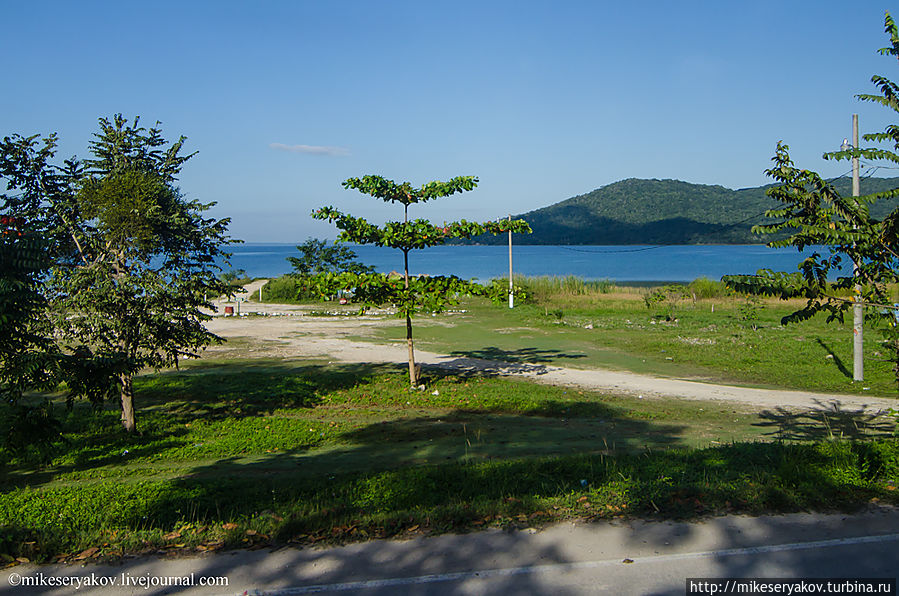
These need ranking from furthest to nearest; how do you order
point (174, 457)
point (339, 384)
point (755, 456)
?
point (339, 384) < point (174, 457) < point (755, 456)

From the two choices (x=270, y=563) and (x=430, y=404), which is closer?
(x=270, y=563)

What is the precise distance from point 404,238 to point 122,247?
585 cm

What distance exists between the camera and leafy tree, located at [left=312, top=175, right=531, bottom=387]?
1503 centimetres

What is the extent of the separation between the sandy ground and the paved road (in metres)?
9.10

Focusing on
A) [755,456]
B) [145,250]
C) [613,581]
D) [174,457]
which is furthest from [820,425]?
[145,250]

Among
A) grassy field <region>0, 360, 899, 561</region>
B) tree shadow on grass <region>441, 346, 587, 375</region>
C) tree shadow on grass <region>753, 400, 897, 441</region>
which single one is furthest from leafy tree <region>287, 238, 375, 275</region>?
tree shadow on grass <region>753, 400, 897, 441</region>

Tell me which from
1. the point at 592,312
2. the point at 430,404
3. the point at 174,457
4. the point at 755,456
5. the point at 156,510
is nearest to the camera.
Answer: the point at 156,510

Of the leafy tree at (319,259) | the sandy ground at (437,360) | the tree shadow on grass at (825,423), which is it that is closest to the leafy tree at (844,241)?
the tree shadow on grass at (825,423)

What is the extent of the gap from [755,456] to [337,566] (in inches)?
195

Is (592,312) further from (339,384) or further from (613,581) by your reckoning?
(613,581)

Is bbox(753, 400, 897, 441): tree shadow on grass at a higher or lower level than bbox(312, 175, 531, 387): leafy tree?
lower

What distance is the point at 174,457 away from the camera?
10711mm

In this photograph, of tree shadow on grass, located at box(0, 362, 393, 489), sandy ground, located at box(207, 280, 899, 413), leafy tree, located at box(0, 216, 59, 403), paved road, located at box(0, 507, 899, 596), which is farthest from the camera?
sandy ground, located at box(207, 280, 899, 413)

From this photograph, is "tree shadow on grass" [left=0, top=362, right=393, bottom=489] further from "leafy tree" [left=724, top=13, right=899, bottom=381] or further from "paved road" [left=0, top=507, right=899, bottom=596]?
"leafy tree" [left=724, top=13, right=899, bottom=381]
